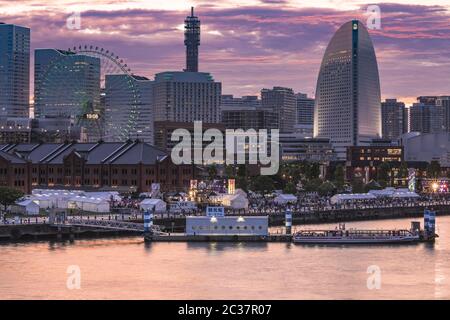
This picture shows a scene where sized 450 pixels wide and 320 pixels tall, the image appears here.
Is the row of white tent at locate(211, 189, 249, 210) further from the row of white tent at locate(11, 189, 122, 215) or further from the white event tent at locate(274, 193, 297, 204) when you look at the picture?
the row of white tent at locate(11, 189, 122, 215)

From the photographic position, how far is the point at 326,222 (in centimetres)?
10469

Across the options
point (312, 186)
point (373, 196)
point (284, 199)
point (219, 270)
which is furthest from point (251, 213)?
point (312, 186)

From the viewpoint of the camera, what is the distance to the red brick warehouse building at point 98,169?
117 metres

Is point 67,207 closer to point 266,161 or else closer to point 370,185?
point 370,185

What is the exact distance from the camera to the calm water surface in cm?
4991

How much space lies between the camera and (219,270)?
58406mm

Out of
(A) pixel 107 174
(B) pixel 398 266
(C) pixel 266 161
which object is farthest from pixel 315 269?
(C) pixel 266 161

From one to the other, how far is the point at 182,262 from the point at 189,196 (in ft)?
149
